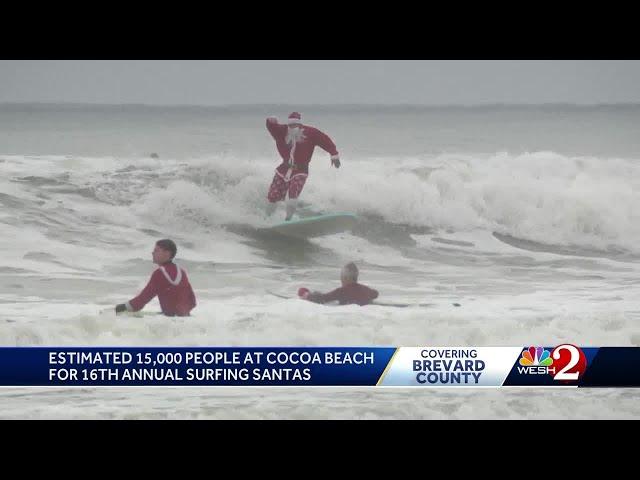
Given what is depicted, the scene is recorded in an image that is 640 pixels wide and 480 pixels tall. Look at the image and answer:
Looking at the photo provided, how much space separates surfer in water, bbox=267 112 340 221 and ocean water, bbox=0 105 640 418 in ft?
0.19

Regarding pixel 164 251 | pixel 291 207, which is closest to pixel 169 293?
pixel 164 251

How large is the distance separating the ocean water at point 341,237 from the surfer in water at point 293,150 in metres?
0.06

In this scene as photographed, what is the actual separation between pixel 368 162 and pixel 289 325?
49.7 inches

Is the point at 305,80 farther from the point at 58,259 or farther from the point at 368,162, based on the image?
the point at 58,259

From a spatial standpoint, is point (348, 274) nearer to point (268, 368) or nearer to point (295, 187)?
point (295, 187)

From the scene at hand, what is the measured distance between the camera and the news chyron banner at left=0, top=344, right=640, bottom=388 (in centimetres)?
660

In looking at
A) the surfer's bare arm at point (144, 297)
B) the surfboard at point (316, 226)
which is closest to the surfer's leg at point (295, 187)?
the surfboard at point (316, 226)

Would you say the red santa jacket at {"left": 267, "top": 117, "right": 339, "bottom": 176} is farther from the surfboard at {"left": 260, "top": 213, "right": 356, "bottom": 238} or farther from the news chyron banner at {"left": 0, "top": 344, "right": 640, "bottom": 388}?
the news chyron banner at {"left": 0, "top": 344, "right": 640, "bottom": 388}

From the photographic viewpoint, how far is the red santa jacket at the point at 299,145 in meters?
7.15

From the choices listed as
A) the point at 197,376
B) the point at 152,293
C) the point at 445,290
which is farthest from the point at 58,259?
the point at 445,290

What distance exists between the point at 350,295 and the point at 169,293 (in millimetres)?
1172
